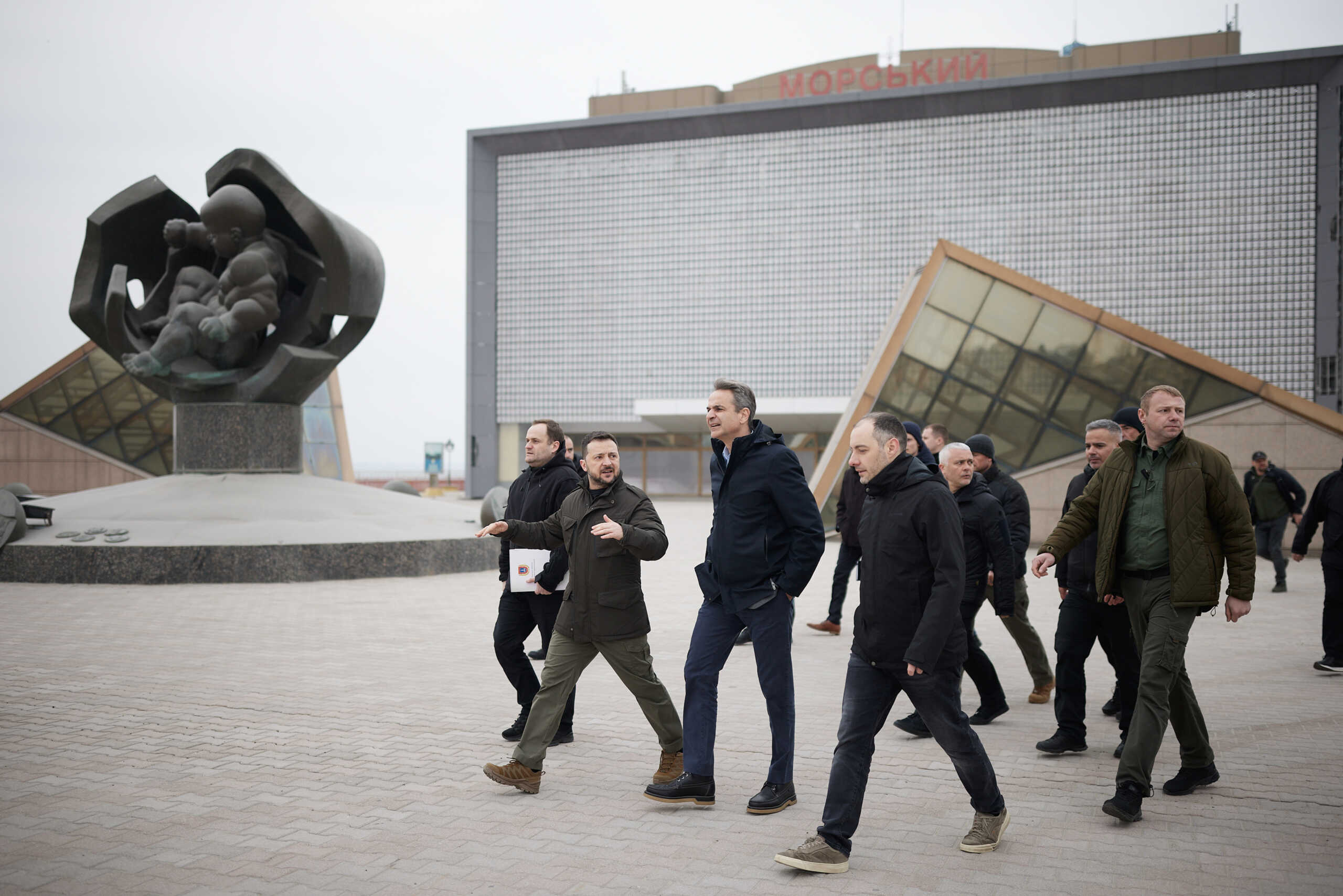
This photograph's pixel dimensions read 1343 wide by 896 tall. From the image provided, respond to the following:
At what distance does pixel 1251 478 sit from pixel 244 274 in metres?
13.5

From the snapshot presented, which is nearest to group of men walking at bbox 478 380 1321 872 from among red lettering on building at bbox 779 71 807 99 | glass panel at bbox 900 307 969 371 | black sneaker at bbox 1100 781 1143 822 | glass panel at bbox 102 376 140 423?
black sneaker at bbox 1100 781 1143 822

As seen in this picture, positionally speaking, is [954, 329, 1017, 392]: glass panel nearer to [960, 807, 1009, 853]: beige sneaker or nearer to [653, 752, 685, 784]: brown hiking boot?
[653, 752, 685, 784]: brown hiking boot

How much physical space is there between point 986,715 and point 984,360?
43.4 ft

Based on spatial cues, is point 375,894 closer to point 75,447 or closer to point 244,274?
point 244,274

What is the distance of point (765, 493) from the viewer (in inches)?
189

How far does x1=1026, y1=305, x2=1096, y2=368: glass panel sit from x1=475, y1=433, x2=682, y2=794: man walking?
48.2 ft

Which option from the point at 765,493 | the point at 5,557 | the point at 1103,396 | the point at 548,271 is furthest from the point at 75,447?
the point at 765,493

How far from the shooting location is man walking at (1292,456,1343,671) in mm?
7852

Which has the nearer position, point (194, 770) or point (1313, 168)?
point (194, 770)

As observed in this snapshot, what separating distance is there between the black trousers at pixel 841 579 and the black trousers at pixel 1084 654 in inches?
137

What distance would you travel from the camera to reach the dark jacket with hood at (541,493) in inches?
233

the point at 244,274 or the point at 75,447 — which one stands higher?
the point at 244,274

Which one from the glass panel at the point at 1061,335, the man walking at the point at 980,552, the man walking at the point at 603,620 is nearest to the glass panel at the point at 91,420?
the glass panel at the point at 1061,335

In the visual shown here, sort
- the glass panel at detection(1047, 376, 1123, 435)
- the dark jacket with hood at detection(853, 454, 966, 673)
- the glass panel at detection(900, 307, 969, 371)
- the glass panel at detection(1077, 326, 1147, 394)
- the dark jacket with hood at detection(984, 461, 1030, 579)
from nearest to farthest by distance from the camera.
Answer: the dark jacket with hood at detection(853, 454, 966, 673) → the dark jacket with hood at detection(984, 461, 1030, 579) → the glass panel at detection(1077, 326, 1147, 394) → the glass panel at detection(1047, 376, 1123, 435) → the glass panel at detection(900, 307, 969, 371)
